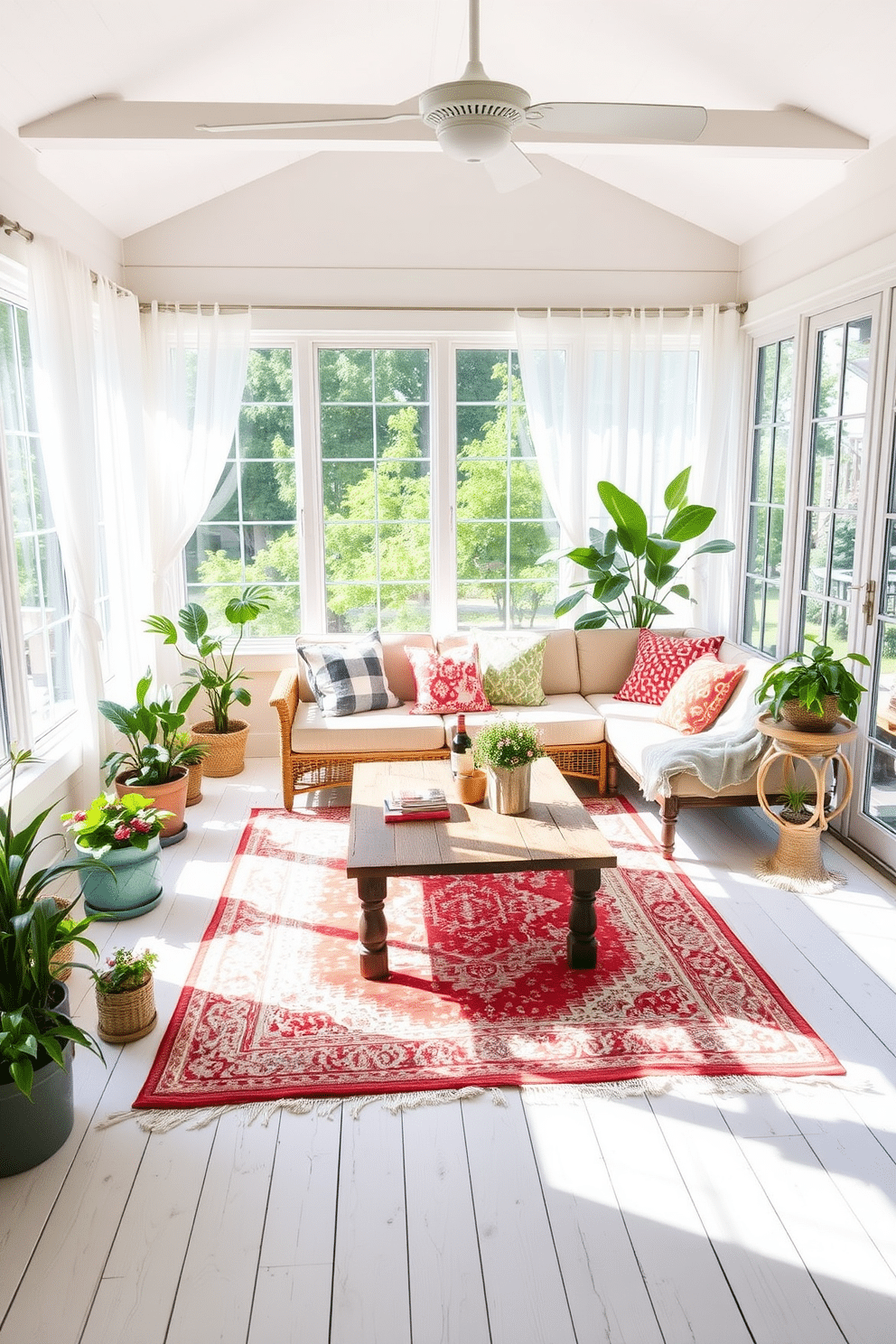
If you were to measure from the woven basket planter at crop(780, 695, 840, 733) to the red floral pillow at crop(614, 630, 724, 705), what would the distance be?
1168 millimetres

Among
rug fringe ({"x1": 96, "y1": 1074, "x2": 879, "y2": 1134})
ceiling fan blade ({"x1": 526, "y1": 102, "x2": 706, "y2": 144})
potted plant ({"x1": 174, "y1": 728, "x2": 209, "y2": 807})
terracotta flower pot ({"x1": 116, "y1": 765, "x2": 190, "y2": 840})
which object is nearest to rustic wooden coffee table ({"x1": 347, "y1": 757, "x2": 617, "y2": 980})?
rug fringe ({"x1": 96, "y1": 1074, "x2": 879, "y2": 1134})

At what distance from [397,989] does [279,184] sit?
168 inches

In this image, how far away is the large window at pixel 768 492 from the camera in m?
5.15

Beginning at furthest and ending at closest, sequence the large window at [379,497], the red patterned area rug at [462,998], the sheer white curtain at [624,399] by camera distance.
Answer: the large window at [379,497] < the sheer white curtain at [624,399] < the red patterned area rug at [462,998]

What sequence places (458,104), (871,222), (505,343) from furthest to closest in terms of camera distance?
1. (505,343)
2. (871,222)
3. (458,104)

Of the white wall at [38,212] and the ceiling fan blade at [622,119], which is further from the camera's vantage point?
the white wall at [38,212]

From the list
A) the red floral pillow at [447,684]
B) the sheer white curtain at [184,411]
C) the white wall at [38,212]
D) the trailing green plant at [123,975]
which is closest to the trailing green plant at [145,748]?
the sheer white curtain at [184,411]

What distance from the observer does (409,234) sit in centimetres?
538

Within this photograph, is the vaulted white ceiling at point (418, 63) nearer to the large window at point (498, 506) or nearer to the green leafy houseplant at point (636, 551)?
the large window at point (498, 506)

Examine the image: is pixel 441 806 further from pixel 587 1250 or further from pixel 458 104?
pixel 458 104

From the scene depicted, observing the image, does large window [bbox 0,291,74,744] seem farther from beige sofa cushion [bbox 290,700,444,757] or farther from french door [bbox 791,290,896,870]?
french door [bbox 791,290,896,870]

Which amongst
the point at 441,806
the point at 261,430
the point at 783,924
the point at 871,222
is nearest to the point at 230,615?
the point at 261,430

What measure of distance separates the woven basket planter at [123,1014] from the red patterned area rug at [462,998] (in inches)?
4.2

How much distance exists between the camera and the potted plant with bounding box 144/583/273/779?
16.9 ft
